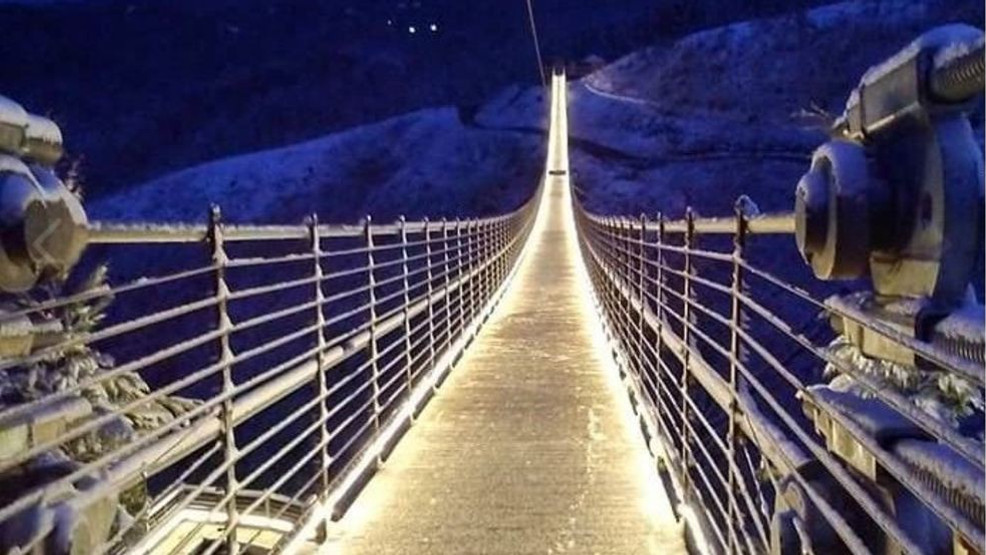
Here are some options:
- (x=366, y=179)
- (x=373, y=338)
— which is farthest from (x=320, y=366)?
(x=366, y=179)

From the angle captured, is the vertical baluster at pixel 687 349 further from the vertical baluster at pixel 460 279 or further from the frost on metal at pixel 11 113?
the vertical baluster at pixel 460 279

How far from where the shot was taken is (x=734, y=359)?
382 centimetres

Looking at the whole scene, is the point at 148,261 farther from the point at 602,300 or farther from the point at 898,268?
the point at 898,268

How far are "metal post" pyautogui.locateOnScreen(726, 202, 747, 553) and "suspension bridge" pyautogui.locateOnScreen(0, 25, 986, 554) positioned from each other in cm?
1

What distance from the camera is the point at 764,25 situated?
194 feet

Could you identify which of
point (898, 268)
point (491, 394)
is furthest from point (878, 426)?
point (491, 394)

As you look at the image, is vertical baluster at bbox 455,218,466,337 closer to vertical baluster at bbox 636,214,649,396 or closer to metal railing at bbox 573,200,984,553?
vertical baluster at bbox 636,214,649,396

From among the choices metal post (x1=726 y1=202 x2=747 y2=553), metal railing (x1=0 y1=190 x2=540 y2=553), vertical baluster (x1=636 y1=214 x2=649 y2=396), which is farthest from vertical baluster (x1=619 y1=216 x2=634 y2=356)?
metal post (x1=726 y1=202 x2=747 y2=553)

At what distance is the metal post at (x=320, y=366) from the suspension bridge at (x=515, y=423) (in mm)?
13

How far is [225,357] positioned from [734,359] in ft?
5.53

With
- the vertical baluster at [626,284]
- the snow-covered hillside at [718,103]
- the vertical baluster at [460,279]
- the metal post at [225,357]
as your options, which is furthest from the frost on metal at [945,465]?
the snow-covered hillside at [718,103]

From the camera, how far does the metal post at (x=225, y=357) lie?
3.51m

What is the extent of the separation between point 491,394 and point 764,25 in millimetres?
54003

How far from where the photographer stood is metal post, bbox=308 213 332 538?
489cm
